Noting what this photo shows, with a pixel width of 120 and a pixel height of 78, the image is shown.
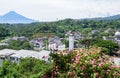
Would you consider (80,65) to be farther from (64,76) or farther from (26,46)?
(26,46)

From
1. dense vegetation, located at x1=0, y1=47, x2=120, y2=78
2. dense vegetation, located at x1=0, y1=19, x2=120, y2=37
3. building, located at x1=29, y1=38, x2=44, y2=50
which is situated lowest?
building, located at x1=29, y1=38, x2=44, y2=50

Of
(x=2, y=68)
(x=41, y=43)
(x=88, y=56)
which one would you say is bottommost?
(x=41, y=43)

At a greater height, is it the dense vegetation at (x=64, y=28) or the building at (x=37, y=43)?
the dense vegetation at (x=64, y=28)

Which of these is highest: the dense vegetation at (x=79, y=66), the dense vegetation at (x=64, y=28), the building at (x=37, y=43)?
the dense vegetation at (x=79, y=66)

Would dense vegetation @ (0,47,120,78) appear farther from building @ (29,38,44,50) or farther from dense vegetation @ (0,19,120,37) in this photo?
dense vegetation @ (0,19,120,37)

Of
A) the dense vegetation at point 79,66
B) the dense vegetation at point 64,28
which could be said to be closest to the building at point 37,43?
the dense vegetation at point 64,28

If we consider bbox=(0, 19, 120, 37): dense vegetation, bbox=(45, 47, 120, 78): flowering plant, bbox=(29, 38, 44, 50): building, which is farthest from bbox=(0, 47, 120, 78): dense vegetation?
bbox=(0, 19, 120, 37): dense vegetation

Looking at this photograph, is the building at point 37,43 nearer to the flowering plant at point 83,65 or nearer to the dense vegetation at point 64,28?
the dense vegetation at point 64,28

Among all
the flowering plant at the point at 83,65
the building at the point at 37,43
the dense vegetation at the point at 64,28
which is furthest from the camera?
the dense vegetation at the point at 64,28

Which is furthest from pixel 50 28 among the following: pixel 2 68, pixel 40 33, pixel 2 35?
pixel 2 68

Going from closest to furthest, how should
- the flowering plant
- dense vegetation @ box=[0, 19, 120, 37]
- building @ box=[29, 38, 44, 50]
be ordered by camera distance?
the flowering plant < building @ box=[29, 38, 44, 50] < dense vegetation @ box=[0, 19, 120, 37]

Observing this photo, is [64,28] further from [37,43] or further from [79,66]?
[79,66]
